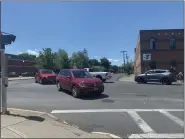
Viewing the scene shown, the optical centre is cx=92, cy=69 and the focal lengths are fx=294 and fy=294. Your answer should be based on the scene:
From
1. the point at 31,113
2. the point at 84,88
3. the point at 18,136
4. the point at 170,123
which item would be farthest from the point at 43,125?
the point at 84,88

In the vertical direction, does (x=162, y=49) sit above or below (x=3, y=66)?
above

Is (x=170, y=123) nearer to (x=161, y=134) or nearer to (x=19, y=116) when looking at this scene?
(x=161, y=134)

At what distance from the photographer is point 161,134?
7.91 meters

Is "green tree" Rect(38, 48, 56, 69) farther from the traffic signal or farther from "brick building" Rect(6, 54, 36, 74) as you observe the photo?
the traffic signal

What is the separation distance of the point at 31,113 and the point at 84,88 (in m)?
5.86

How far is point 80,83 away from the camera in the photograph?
52.5ft

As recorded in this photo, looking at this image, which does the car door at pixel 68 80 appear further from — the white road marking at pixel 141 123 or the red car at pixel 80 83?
the white road marking at pixel 141 123

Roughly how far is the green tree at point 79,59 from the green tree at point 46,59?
23648 millimetres

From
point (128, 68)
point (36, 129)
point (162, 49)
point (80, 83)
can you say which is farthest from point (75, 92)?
point (128, 68)

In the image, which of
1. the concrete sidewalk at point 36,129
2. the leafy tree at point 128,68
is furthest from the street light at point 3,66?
the leafy tree at point 128,68

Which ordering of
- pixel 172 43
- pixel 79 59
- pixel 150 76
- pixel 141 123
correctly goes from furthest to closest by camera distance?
pixel 79 59 → pixel 172 43 → pixel 150 76 → pixel 141 123

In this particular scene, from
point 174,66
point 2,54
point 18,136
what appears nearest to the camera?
point 18,136

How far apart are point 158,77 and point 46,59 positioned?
46661 mm

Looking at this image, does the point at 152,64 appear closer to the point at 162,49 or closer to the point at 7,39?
the point at 162,49
